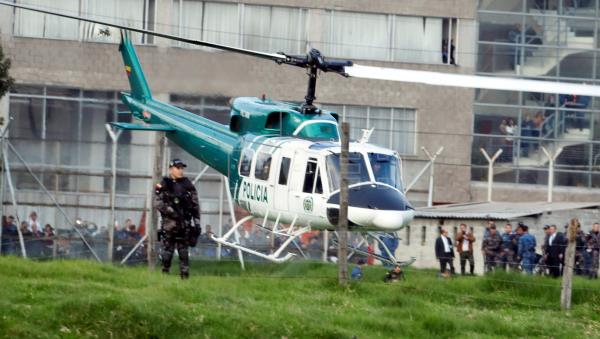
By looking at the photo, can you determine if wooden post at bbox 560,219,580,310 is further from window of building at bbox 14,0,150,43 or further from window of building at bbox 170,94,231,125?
window of building at bbox 14,0,150,43

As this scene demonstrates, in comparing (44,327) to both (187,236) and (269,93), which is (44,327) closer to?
(187,236)

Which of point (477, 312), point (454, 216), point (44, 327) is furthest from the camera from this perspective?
point (454, 216)

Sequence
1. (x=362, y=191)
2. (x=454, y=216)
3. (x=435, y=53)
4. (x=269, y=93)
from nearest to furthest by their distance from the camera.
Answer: (x=362, y=191) → (x=454, y=216) → (x=269, y=93) → (x=435, y=53)

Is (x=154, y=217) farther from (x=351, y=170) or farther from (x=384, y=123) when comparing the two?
(x=384, y=123)

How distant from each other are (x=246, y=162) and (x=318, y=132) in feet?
5.45

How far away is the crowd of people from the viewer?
31.9 meters

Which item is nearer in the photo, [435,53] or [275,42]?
[275,42]

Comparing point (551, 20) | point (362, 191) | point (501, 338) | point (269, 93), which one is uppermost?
point (551, 20)

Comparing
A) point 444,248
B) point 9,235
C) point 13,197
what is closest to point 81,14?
point 13,197

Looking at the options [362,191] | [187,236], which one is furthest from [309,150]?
[187,236]

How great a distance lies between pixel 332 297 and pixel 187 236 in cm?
311

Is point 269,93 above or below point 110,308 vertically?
above

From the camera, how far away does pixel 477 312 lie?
24625 mm

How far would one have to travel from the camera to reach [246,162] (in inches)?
1198
